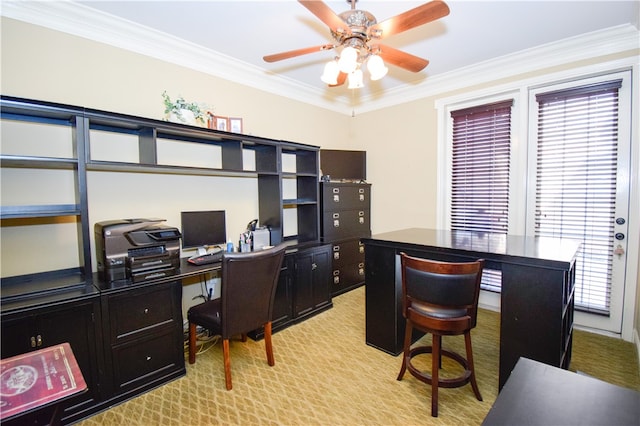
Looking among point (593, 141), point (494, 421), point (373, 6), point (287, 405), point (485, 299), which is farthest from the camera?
point (485, 299)

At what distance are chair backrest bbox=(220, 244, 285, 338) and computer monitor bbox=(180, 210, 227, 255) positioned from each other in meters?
0.90

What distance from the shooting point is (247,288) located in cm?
213

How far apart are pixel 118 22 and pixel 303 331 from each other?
3.24 m

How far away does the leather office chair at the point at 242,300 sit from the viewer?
6.61 ft

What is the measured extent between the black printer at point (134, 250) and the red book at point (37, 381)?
936 millimetres

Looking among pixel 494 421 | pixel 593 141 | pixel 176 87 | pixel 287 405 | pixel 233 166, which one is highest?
pixel 176 87

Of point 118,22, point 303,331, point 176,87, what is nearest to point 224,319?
Result: point 303,331

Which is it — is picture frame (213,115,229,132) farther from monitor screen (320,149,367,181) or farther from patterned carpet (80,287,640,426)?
patterned carpet (80,287,640,426)

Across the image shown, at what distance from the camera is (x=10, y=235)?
6.67 ft

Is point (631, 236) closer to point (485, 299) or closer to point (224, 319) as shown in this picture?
point (485, 299)

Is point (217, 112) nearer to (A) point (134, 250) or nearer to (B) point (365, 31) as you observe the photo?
(A) point (134, 250)

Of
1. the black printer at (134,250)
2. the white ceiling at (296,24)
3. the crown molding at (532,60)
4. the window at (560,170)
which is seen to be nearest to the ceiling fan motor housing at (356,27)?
the white ceiling at (296,24)

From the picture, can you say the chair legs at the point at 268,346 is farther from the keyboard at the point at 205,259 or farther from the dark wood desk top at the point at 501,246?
the dark wood desk top at the point at 501,246

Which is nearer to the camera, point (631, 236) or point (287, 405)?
point (287, 405)
